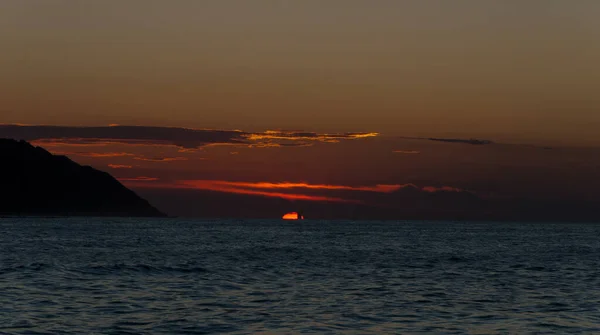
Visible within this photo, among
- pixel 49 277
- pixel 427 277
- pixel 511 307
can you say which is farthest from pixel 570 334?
pixel 49 277

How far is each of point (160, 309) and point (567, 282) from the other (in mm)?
28213

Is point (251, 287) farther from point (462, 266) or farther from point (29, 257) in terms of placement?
point (29, 257)

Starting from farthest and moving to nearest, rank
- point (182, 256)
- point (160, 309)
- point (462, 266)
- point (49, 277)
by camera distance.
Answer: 1. point (182, 256)
2. point (462, 266)
3. point (49, 277)
4. point (160, 309)

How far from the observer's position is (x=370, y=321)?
34.8 m

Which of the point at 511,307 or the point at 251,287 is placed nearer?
the point at 511,307

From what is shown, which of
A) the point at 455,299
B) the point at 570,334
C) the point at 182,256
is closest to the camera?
the point at 570,334

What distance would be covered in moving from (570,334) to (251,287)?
20.5 metres

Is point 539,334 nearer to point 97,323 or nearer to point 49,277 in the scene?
point 97,323

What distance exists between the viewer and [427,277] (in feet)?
184

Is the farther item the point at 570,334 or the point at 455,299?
the point at 455,299

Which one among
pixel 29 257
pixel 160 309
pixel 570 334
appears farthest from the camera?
pixel 29 257

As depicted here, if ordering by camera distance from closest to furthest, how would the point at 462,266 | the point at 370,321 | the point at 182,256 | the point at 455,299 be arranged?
the point at 370,321 < the point at 455,299 < the point at 462,266 < the point at 182,256

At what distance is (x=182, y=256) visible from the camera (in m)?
77.9

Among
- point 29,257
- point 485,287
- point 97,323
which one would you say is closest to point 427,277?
point 485,287
